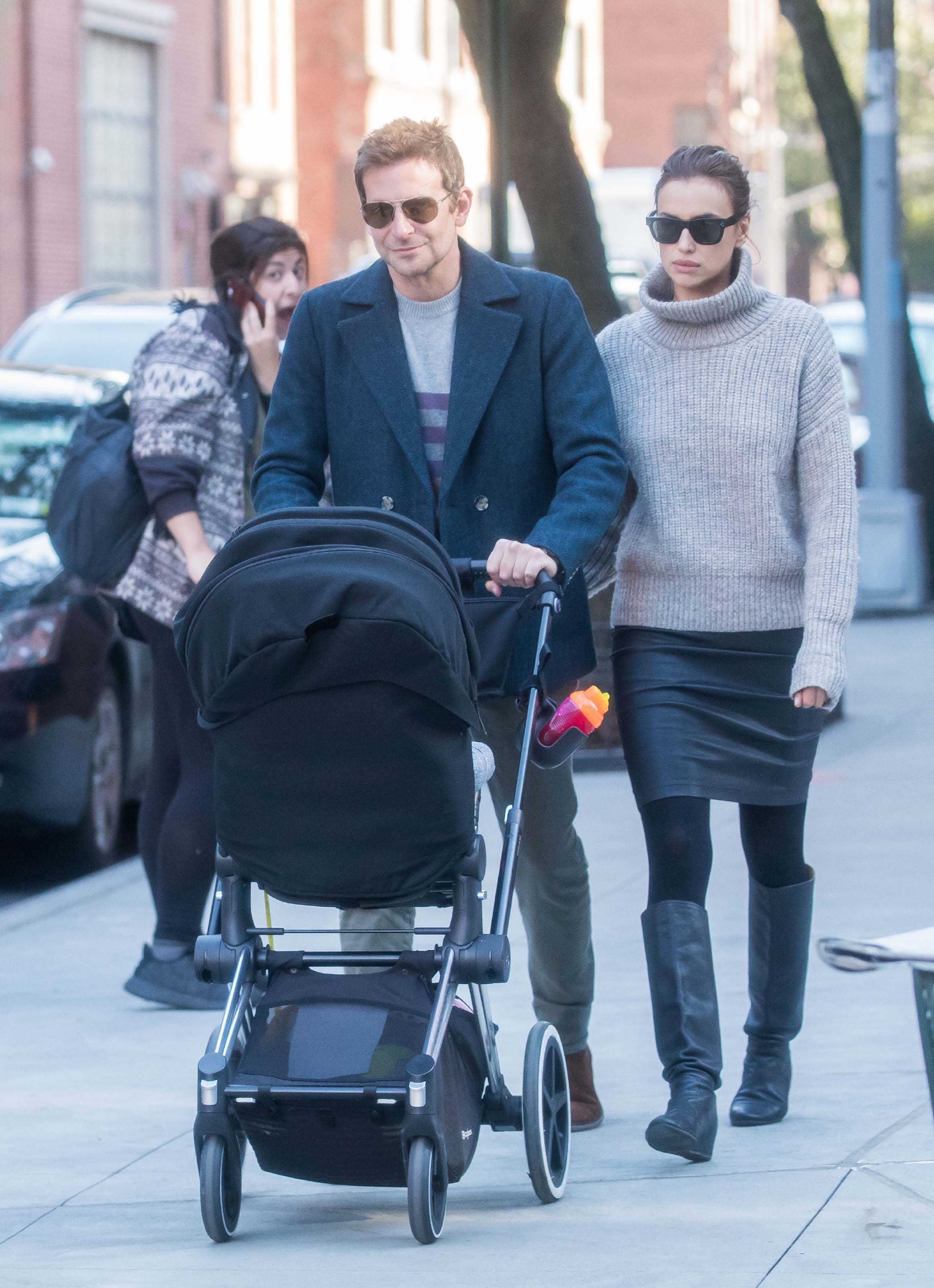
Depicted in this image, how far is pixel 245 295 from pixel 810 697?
2.16 m

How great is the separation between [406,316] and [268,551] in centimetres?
79

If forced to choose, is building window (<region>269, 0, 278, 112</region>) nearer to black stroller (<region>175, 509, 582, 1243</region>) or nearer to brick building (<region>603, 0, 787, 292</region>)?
brick building (<region>603, 0, 787, 292</region>)

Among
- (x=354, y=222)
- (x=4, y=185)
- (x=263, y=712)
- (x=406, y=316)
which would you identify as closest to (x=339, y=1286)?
(x=263, y=712)

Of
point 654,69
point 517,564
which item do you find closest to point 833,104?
point 517,564

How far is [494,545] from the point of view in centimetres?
423

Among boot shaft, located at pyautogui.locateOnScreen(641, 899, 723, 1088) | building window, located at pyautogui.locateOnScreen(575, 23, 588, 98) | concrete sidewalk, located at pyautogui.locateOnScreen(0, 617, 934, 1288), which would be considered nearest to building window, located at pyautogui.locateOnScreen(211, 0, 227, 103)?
building window, located at pyautogui.locateOnScreen(575, 23, 588, 98)

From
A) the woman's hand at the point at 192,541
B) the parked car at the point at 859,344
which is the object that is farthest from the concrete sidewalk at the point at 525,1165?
the parked car at the point at 859,344

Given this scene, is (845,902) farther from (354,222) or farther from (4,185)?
(354,222)

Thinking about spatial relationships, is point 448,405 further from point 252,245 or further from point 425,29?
point 425,29

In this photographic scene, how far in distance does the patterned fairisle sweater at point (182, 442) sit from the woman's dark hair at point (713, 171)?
1.62m

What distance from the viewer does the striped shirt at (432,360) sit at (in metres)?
4.38

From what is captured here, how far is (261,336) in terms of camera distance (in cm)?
575

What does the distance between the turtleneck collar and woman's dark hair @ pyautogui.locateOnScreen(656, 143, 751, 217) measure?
13cm

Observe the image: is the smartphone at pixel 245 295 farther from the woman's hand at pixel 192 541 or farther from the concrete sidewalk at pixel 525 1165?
the concrete sidewalk at pixel 525 1165
